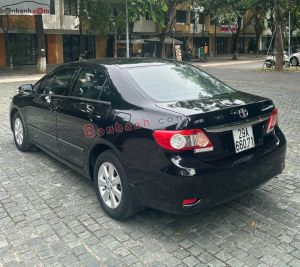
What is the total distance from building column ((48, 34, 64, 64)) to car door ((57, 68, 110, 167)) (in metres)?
31.3

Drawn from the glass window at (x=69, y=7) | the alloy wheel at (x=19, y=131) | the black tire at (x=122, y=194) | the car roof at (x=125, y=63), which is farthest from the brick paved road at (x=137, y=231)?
the glass window at (x=69, y=7)

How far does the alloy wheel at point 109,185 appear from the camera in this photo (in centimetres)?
392

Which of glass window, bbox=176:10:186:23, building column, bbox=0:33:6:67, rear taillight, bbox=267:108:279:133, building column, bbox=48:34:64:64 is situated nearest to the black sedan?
rear taillight, bbox=267:108:279:133

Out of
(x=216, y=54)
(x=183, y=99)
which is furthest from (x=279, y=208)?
(x=216, y=54)

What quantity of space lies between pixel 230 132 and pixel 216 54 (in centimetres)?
5232

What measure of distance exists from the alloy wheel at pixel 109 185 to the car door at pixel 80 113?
39 centimetres

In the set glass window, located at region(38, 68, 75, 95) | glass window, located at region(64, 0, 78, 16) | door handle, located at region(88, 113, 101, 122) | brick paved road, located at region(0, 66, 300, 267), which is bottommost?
brick paved road, located at region(0, 66, 300, 267)

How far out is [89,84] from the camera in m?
4.53

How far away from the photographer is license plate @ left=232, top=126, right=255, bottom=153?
3592 mm

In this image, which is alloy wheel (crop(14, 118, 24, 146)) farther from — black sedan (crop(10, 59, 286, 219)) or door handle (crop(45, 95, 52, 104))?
black sedan (crop(10, 59, 286, 219))

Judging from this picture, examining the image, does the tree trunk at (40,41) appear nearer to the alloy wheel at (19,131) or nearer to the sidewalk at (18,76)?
the sidewalk at (18,76)

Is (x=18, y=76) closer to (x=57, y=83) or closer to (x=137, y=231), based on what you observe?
(x=57, y=83)

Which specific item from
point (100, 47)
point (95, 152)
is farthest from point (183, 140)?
point (100, 47)

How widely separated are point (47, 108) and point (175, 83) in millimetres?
1894
